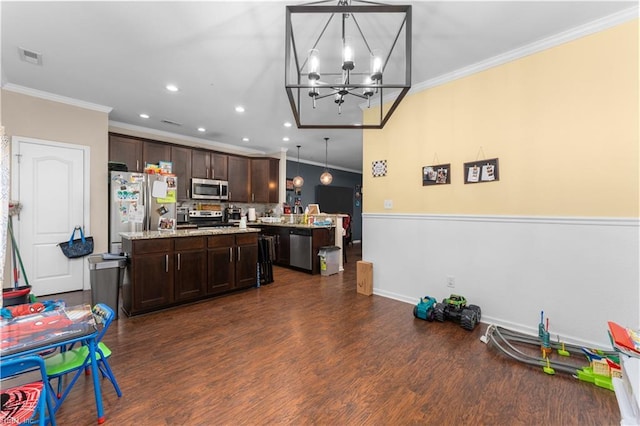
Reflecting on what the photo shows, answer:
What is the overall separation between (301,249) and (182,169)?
3039 millimetres

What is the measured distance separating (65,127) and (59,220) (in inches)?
53.6

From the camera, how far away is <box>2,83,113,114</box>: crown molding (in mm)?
3482

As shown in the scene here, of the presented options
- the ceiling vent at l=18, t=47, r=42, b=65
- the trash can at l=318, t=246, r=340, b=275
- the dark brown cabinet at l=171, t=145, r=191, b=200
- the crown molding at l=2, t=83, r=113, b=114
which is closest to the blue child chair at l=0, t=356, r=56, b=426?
the ceiling vent at l=18, t=47, r=42, b=65

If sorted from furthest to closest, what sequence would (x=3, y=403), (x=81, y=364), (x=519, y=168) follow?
(x=519, y=168) < (x=81, y=364) < (x=3, y=403)

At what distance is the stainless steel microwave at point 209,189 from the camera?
573cm

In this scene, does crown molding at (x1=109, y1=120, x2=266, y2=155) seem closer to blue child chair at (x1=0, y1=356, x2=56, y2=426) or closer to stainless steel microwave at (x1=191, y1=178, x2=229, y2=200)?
stainless steel microwave at (x1=191, y1=178, x2=229, y2=200)

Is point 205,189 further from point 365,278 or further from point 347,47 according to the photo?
point 347,47

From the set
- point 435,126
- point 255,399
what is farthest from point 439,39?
point 255,399

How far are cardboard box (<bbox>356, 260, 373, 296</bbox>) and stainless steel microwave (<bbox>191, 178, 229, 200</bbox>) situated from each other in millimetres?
3837

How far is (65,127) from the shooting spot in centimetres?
387

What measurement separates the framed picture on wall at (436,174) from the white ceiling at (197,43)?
1097mm

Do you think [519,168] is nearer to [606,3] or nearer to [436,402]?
[606,3]

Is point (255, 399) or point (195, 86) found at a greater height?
point (195, 86)

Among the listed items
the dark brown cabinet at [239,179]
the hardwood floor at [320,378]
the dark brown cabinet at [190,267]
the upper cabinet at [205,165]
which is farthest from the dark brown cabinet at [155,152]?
the hardwood floor at [320,378]
